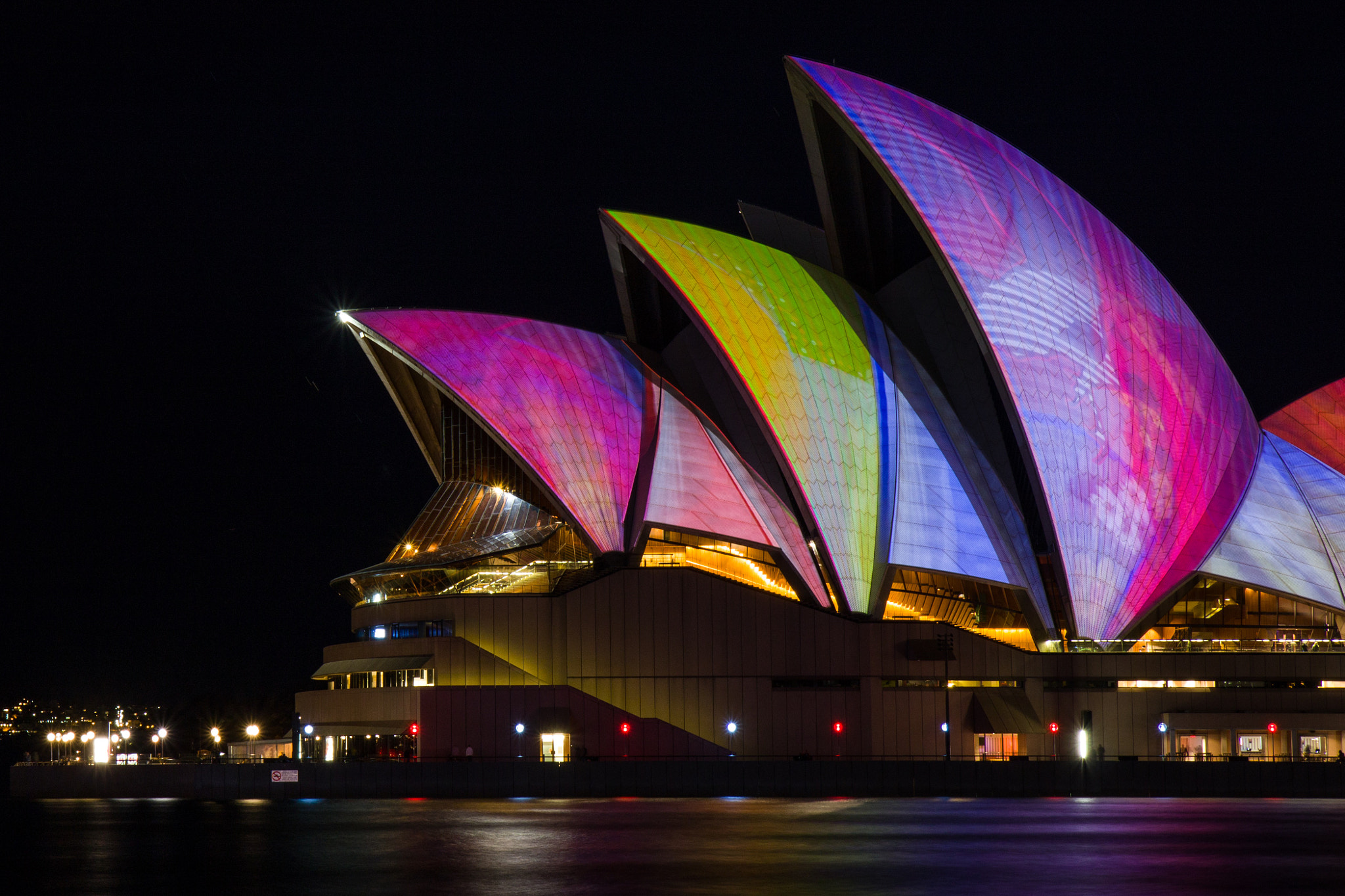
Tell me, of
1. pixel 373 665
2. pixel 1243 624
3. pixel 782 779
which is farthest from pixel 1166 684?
pixel 373 665

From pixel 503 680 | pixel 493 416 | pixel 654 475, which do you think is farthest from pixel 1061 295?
pixel 503 680

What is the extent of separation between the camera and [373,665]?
179ft

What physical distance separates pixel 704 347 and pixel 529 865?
3537 cm

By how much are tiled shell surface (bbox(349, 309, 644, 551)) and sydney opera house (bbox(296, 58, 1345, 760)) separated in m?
0.13

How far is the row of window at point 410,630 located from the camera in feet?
176

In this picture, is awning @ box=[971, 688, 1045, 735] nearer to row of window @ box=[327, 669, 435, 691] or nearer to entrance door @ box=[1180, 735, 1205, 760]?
entrance door @ box=[1180, 735, 1205, 760]

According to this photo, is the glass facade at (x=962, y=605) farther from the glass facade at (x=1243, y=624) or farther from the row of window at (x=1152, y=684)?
the glass facade at (x=1243, y=624)

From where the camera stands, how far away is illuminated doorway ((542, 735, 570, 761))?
5035 centimetres

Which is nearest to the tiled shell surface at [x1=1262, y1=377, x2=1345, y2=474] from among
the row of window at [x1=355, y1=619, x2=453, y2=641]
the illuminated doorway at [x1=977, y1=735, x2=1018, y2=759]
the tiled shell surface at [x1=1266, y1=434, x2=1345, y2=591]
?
the tiled shell surface at [x1=1266, y1=434, x2=1345, y2=591]

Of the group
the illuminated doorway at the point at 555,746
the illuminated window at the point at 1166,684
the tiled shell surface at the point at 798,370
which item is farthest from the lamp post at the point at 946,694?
the illuminated doorway at the point at 555,746

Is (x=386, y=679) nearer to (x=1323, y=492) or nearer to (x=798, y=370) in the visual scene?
(x=798, y=370)

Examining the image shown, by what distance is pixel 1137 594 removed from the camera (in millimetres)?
51594

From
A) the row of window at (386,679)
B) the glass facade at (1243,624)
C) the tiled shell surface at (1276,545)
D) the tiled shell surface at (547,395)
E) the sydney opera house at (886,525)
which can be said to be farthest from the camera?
the glass facade at (1243,624)

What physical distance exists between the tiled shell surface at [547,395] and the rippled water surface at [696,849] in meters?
16.0
